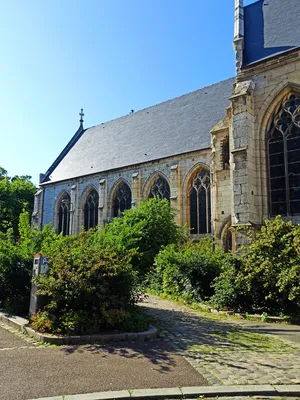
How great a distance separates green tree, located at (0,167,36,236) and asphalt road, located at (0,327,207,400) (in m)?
29.6

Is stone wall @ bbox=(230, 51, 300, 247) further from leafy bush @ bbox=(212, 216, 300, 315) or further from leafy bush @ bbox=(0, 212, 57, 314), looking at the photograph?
leafy bush @ bbox=(0, 212, 57, 314)

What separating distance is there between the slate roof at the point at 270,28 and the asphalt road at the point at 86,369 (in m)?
13.9

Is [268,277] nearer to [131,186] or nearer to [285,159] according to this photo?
[285,159]

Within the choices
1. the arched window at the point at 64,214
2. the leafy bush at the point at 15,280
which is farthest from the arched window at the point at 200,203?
the leafy bush at the point at 15,280

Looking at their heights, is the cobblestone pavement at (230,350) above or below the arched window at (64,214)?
below

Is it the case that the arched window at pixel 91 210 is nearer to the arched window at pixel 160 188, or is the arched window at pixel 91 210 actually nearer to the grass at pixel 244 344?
the arched window at pixel 160 188

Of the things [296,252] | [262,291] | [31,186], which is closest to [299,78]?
[296,252]

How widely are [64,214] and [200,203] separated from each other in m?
14.6

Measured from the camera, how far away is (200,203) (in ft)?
70.3

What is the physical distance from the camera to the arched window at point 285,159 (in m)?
13.6

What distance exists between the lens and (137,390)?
12.9 ft

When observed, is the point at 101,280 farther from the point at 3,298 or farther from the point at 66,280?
the point at 3,298

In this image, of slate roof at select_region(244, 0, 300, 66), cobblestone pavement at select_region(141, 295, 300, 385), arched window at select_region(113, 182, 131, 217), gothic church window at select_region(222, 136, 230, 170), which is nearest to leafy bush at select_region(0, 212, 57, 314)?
cobblestone pavement at select_region(141, 295, 300, 385)

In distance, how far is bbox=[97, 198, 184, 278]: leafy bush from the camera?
15.5 m
